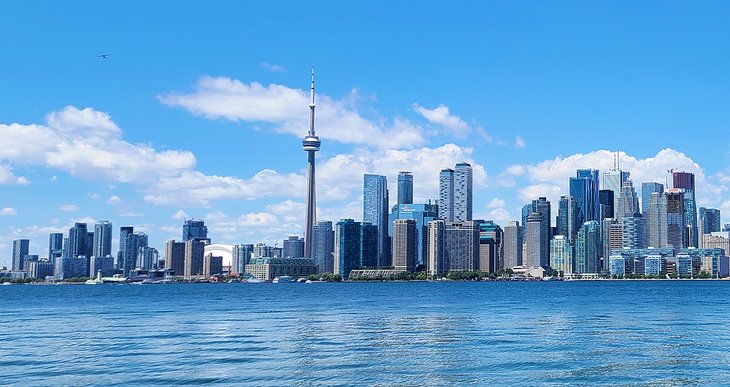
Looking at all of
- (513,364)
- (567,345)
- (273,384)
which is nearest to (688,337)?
(567,345)

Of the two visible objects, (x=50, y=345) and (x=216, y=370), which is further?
(x=50, y=345)

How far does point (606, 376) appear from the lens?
47156mm

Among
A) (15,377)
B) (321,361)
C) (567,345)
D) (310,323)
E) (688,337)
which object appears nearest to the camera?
(15,377)

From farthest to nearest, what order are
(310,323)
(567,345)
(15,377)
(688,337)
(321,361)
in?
(310,323), (688,337), (567,345), (321,361), (15,377)

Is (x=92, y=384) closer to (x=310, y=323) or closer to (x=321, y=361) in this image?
(x=321, y=361)

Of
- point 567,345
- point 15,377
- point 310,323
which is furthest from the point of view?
point 310,323

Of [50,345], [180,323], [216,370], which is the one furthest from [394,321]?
[216,370]

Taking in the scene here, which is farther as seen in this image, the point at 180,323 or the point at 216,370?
the point at 180,323

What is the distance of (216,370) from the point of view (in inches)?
1959

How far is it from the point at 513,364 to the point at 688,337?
2325 cm

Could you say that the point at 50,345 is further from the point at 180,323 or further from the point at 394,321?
the point at 394,321

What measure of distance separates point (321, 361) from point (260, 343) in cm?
1223

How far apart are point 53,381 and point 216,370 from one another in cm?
877

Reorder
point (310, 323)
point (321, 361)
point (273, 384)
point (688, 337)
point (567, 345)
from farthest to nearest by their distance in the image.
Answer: point (310, 323), point (688, 337), point (567, 345), point (321, 361), point (273, 384)
